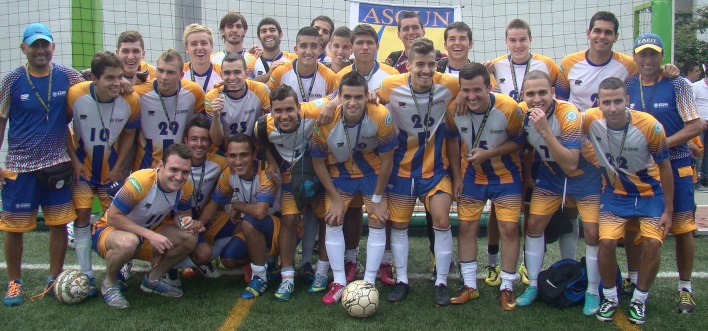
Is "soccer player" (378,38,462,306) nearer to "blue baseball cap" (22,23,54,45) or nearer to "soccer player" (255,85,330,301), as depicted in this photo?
"soccer player" (255,85,330,301)

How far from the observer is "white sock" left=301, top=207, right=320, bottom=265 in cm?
Result: 491

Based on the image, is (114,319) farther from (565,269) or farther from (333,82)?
(565,269)

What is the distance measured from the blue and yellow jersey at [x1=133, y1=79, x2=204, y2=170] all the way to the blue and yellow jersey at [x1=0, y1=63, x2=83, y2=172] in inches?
22.7

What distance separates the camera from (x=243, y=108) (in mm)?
4707

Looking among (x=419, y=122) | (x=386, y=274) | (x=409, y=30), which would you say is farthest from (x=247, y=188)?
(x=409, y=30)

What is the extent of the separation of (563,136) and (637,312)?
1.29 m

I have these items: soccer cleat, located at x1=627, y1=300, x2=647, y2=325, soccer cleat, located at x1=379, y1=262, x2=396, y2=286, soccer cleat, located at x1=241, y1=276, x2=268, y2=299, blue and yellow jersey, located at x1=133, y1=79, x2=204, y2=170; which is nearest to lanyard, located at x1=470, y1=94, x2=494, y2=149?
soccer cleat, located at x1=379, y1=262, x2=396, y2=286

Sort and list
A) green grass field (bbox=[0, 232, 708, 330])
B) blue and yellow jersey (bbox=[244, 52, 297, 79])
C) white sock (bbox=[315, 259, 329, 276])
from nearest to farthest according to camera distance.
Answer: green grass field (bbox=[0, 232, 708, 330]), white sock (bbox=[315, 259, 329, 276]), blue and yellow jersey (bbox=[244, 52, 297, 79])

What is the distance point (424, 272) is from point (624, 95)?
2.26m

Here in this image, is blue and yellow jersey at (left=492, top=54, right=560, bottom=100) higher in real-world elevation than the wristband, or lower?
higher

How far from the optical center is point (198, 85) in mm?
4922

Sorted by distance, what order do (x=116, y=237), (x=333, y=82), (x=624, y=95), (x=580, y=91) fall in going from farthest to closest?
(x=333, y=82)
(x=580, y=91)
(x=116, y=237)
(x=624, y=95)

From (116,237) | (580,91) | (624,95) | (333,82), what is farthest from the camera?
(333,82)

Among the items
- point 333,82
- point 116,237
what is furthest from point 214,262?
point 333,82
